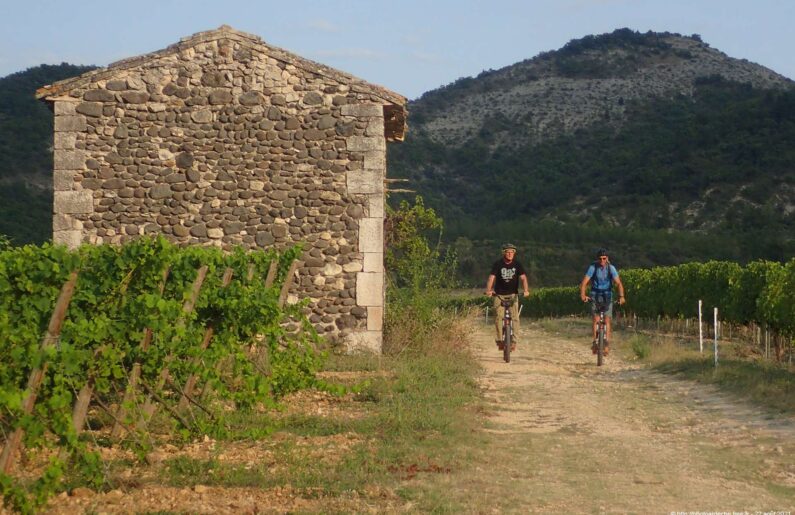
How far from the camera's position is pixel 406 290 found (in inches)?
658

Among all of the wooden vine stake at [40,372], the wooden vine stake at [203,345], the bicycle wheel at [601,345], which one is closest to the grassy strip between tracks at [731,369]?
the bicycle wheel at [601,345]

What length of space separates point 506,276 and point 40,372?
985 centimetres

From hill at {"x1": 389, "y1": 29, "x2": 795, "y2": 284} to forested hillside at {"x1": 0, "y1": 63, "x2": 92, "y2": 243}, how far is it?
67.1 feet

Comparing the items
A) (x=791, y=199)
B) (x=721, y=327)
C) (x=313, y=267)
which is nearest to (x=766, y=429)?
Answer: (x=313, y=267)

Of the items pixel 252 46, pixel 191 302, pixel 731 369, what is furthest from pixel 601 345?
pixel 191 302

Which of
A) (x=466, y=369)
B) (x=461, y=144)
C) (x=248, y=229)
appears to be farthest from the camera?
(x=461, y=144)

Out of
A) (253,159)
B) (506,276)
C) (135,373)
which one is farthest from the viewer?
(506,276)

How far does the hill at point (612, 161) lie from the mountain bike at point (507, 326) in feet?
115

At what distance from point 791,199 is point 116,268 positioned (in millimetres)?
52445

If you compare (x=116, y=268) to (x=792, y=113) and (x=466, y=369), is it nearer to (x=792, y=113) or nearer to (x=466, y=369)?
(x=466, y=369)

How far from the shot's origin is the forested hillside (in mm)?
28078

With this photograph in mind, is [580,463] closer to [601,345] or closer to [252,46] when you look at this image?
[601,345]

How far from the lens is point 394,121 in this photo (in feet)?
52.2

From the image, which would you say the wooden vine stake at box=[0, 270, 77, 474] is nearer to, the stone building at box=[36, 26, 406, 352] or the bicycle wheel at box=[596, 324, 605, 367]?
the stone building at box=[36, 26, 406, 352]
